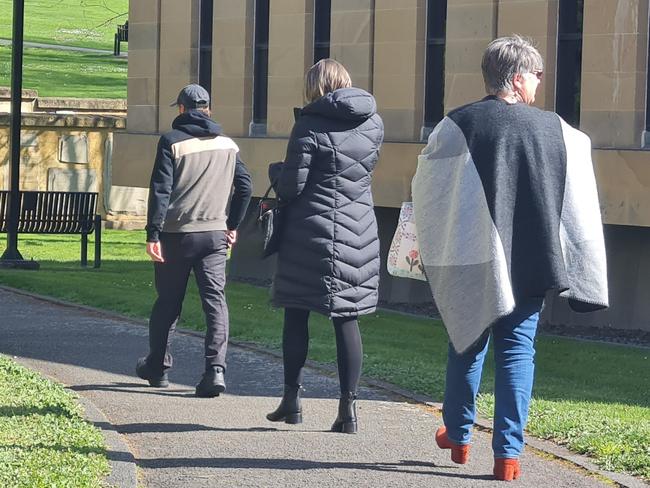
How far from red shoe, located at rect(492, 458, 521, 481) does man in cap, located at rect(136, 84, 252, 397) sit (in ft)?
8.47

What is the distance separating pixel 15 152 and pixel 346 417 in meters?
12.2

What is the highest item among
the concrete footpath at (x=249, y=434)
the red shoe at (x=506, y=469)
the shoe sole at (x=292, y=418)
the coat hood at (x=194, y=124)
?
the coat hood at (x=194, y=124)

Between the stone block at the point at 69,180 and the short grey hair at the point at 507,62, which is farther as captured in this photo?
the stone block at the point at 69,180

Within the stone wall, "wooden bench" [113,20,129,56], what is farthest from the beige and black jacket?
"wooden bench" [113,20,129,56]

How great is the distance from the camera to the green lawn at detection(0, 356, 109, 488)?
21.1 ft

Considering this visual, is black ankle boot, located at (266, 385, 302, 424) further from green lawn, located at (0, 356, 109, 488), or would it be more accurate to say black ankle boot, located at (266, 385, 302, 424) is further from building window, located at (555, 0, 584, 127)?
building window, located at (555, 0, 584, 127)

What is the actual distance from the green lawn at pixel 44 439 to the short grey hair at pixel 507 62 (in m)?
2.37

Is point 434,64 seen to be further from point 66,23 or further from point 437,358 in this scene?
point 66,23

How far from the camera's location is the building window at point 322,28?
65.6ft

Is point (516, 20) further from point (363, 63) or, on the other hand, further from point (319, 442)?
point (319, 442)

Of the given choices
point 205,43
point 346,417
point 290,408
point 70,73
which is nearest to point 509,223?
point 346,417

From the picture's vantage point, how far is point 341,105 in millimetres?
7402

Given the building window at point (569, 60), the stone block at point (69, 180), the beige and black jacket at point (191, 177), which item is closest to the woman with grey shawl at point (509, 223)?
the beige and black jacket at point (191, 177)

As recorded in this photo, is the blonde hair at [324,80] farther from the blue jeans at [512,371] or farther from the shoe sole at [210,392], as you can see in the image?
the shoe sole at [210,392]
